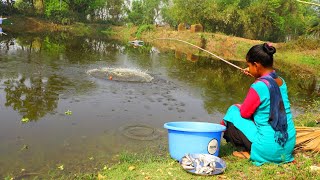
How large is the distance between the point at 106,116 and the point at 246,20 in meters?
33.4

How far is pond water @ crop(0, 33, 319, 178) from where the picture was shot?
510 cm

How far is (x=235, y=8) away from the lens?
126ft

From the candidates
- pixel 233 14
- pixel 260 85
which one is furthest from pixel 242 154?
pixel 233 14

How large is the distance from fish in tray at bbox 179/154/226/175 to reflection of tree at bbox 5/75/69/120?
385cm

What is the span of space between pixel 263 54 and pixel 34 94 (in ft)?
20.9

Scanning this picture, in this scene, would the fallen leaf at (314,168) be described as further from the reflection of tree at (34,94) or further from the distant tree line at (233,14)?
the distant tree line at (233,14)

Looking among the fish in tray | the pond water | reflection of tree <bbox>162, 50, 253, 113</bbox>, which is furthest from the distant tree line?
the fish in tray

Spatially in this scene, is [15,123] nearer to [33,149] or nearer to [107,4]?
[33,149]

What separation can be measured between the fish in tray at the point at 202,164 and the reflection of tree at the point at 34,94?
3.85 meters

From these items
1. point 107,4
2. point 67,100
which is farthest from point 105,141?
point 107,4

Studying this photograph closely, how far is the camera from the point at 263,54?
156 inches

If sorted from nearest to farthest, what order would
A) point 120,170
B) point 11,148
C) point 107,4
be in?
1. point 120,170
2. point 11,148
3. point 107,4

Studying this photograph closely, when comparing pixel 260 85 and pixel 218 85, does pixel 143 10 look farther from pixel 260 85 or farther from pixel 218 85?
pixel 260 85

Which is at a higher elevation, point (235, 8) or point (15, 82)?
point (235, 8)
